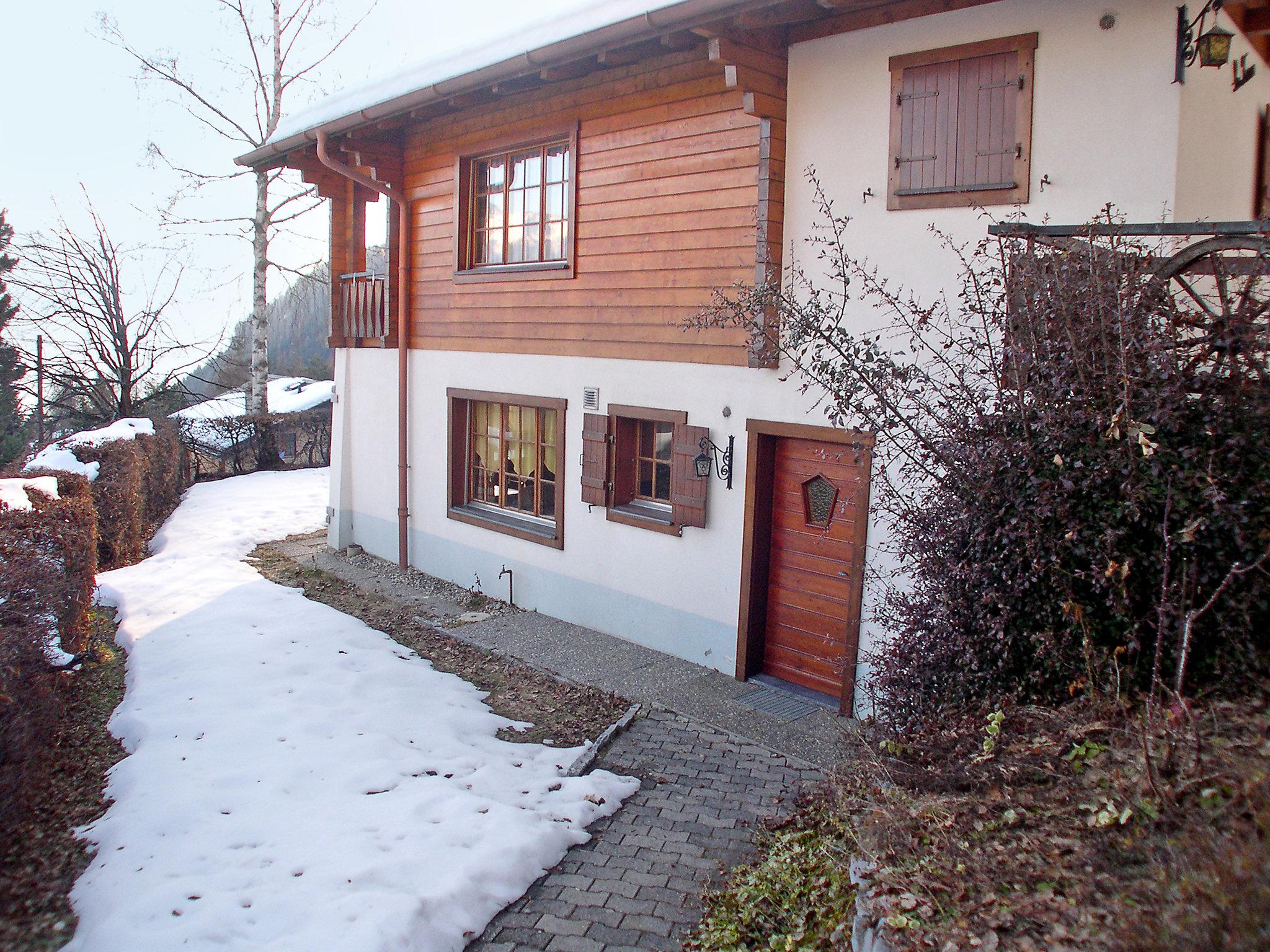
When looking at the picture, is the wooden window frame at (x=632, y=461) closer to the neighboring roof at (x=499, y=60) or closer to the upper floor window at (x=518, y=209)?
the upper floor window at (x=518, y=209)

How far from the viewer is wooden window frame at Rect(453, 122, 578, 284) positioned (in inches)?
346

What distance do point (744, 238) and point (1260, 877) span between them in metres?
5.71

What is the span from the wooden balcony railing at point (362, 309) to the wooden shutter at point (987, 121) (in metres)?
7.56

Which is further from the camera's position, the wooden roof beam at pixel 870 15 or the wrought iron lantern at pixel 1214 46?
the wooden roof beam at pixel 870 15

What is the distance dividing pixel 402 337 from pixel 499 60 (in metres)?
4.01

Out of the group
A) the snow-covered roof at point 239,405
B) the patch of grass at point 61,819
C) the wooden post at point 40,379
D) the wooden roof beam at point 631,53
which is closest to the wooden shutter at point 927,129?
the wooden roof beam at point 631,53

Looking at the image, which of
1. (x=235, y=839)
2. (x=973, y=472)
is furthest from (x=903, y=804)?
(x=235, y=839)

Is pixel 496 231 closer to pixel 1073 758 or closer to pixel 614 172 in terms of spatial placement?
pixel 614 172

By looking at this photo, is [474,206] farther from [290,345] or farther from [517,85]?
[290,345]

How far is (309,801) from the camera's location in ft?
16.7

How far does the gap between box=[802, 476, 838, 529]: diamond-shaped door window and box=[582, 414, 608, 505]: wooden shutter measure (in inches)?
84.4

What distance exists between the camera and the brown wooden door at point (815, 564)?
21.7 feet

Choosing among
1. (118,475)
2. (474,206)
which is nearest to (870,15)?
(474,206)

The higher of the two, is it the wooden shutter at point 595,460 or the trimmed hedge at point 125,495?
the wooden shutter at point 595,460
